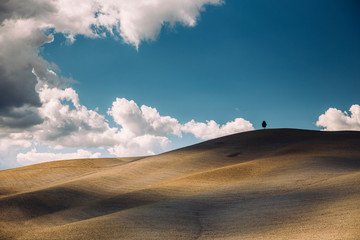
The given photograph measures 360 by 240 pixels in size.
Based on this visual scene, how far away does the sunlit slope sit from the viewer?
934 centimetres

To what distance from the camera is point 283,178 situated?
16969 millimetres

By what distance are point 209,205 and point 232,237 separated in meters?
4.35

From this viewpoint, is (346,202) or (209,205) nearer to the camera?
(346,202)

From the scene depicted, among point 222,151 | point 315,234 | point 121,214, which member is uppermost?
point 222,151

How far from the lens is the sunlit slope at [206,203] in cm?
934

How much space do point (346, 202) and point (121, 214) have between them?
847 cm

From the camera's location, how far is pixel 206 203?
13477mm

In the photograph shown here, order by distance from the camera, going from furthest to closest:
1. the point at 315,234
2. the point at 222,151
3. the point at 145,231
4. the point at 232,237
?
the point at 222,151 < the point at 145,231 < the point at 232,237 < the point at 315,234

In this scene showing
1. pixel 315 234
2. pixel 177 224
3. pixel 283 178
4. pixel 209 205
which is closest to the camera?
pixel 315 234

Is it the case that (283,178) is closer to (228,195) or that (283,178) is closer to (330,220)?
(228,195)

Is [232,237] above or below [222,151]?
below

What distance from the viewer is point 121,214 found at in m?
11.9

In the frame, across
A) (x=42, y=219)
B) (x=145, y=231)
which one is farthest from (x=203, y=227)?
(x=42, y=219)

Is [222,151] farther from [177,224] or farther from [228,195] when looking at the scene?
[177,224]
